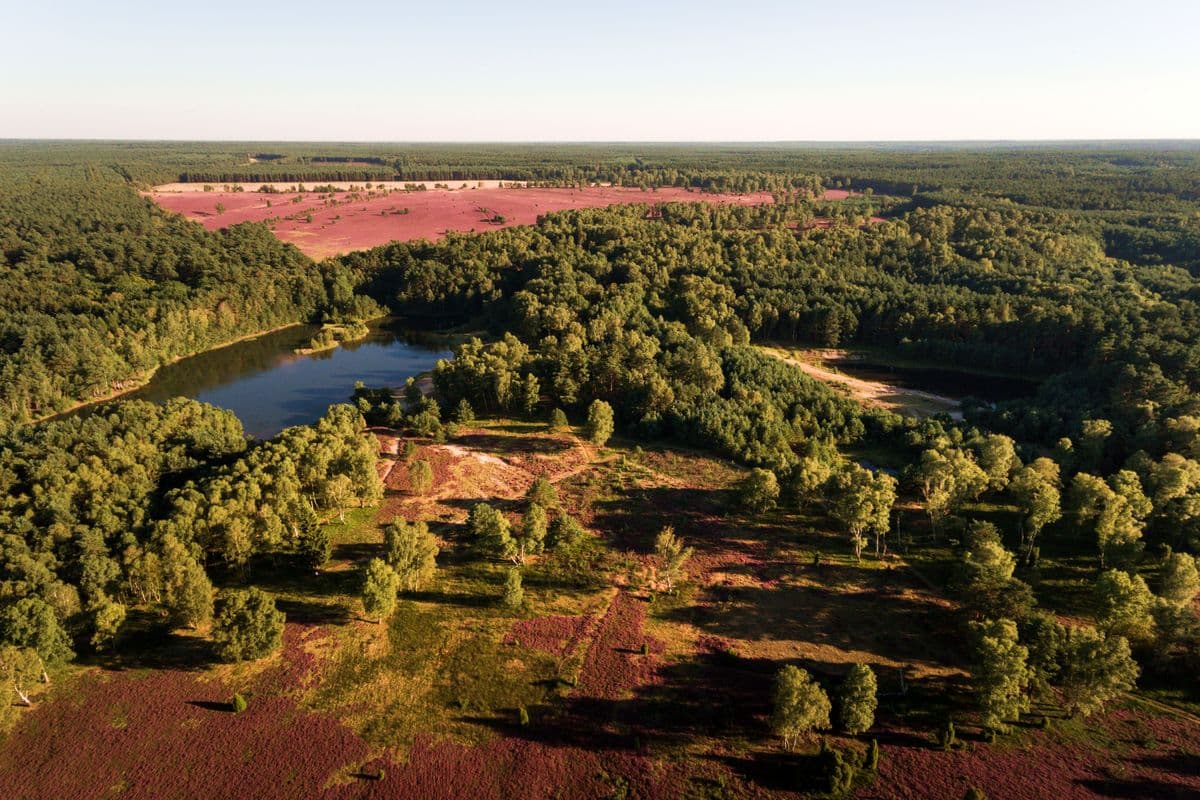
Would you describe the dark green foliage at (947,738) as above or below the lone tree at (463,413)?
below

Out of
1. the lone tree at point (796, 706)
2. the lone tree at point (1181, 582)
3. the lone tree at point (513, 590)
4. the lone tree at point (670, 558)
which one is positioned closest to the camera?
the lone tree at point (796, 706)

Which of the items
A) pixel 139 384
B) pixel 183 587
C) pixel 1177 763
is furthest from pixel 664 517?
pixel 139 384

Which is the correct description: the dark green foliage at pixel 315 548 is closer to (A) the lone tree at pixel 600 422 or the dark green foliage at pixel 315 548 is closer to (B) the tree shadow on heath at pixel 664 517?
(B) the tree shadow on heath at pixel 664 517

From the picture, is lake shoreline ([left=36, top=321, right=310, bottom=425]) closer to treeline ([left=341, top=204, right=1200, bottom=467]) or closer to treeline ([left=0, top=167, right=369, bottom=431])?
treeline ([left=0, top=167, right=369, bottom=431])

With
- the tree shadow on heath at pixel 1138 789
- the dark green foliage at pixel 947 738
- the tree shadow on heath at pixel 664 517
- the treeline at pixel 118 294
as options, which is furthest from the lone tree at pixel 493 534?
the treeline at pixel 118 294

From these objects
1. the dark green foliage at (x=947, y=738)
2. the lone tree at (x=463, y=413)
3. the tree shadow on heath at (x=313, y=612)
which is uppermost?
the lone tree at (x=463, y=413)

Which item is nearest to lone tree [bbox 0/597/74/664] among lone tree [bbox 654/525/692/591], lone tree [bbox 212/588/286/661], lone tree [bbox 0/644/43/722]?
lone tree [bbox 0/644/43/722]

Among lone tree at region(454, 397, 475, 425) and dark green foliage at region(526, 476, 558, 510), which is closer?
dark green foliage at region(526, 476, 558, 510)
